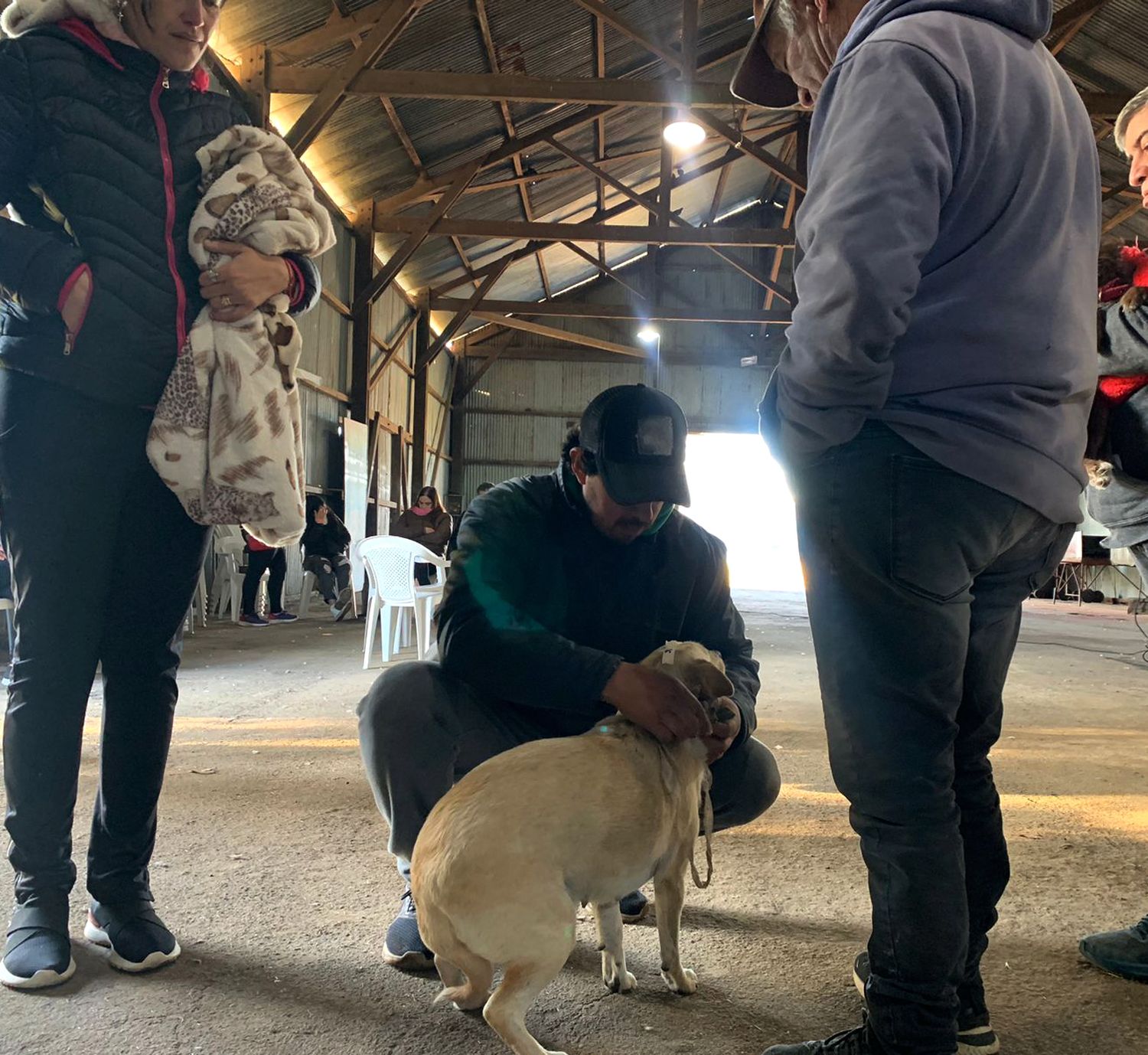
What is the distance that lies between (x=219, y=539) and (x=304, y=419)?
2.56 m

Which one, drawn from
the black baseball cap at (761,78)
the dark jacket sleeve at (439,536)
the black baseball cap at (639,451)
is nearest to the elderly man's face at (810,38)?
the black baseball cap at (761,78)

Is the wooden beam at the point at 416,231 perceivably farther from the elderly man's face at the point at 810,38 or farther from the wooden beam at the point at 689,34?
the elderly man's face at the point at 810,38

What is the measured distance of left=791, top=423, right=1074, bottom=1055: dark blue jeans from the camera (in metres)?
1.36

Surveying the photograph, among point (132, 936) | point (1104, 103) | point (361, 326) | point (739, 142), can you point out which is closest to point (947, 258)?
point (132, 936)

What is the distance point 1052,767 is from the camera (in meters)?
3.84

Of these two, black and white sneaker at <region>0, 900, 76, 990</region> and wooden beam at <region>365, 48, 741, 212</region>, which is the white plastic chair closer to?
black and white sneaker at <region>0, 900, 76, 990</region>

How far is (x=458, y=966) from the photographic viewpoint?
1.52 m

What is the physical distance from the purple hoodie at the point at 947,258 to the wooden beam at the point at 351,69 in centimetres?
780

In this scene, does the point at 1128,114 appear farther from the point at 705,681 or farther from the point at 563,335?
the point at 563,335

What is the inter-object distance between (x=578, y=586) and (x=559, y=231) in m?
11.8

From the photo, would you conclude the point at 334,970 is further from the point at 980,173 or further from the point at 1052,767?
the point at 1052,767

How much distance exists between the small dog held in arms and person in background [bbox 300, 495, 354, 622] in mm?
9310

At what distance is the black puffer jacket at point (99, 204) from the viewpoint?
1.68 metres

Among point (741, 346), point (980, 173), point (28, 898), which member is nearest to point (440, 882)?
point (28, 898)
